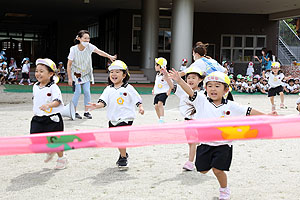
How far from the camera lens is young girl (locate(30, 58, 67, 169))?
17.2ft

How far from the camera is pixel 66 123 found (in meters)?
8.97

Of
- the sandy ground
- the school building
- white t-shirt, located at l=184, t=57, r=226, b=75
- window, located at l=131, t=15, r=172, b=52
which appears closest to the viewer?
the sandy ground

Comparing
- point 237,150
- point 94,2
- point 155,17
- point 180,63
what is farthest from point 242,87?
point 237,150

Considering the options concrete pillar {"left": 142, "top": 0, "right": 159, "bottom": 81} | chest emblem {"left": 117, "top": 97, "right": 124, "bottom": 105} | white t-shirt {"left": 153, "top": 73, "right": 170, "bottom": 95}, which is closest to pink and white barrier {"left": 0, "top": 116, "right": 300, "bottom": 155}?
chest emblem {"left": 117, "top": 97, "right": 124, "bottom": 105}

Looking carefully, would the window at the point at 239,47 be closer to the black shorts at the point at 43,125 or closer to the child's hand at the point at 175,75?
the black shorts at the point at 43,125

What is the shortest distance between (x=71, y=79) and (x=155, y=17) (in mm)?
15404

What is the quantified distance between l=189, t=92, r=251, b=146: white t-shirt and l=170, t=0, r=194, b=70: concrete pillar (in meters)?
18.0

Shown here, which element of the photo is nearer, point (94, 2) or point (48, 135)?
point (48, 135)

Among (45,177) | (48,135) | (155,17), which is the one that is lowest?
(45,177)

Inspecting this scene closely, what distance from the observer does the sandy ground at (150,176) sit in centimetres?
435

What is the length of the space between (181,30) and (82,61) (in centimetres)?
1329

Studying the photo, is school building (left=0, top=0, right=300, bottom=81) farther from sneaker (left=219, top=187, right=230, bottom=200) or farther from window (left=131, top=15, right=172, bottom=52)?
sneaker (left=219, top=187, right=230, bottom=200)

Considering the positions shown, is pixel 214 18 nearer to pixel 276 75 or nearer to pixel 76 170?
pixel 276 75

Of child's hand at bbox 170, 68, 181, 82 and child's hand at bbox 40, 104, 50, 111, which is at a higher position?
child's hand at bbox 170, 68, 181, 82
